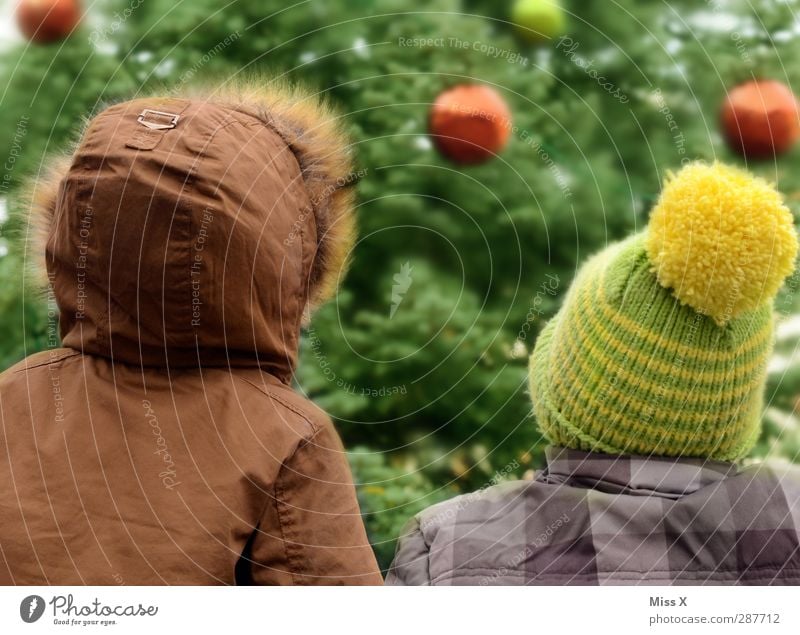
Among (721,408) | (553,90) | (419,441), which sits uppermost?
(553,90)

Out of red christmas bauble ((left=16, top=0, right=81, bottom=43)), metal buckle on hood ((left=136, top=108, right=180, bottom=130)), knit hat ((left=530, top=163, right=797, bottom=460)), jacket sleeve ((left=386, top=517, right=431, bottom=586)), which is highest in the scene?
red christmas bauble ((left=16, top=0, right=81, bottom=43))

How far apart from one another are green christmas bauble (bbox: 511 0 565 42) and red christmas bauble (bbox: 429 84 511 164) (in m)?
0.06

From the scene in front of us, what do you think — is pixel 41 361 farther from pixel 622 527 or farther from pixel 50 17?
pixel 622 527

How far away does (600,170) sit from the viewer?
93 centimetres

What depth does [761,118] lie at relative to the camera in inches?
37.1

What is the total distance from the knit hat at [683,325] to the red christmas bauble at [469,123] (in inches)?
8.6

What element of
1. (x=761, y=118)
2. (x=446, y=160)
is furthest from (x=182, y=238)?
(x=761, y=118)

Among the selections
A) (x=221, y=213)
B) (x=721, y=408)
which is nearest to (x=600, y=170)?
(x=721, y=408)

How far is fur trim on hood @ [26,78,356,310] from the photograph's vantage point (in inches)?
31.5

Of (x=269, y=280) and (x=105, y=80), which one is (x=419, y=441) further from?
(x=105, y=80)

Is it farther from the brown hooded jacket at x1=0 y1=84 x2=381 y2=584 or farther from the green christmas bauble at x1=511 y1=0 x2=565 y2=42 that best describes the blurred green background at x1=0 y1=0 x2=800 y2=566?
the brown hooded jacket at x1=0 y1=84 x2=381 y2=584

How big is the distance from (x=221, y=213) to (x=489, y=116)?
1.08 feet

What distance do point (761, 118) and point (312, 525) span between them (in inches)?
22.8

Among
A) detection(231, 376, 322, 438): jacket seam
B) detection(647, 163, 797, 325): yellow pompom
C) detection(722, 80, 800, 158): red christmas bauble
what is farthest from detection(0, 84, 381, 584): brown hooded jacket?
detection(722, 80, 800, 158): red christmas bauble
